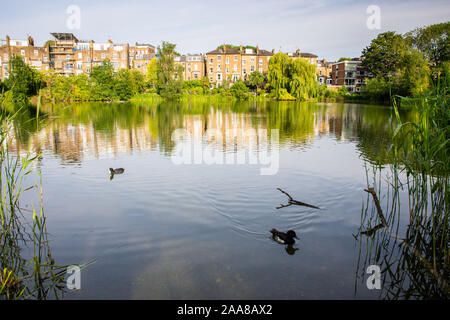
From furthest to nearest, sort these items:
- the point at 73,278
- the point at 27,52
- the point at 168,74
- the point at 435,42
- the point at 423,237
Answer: the point at 27,52, the point at 168,74, the point at 435,42, the point at 423,237, the point at 73,278

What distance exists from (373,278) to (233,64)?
8864 cm

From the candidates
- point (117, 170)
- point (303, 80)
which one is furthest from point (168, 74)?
point (117, 170)

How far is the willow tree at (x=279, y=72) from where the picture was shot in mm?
66688

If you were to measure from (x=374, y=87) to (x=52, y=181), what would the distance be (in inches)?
2460

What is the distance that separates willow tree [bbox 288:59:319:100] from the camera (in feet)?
210

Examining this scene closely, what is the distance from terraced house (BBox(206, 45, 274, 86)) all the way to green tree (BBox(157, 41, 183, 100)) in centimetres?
2192

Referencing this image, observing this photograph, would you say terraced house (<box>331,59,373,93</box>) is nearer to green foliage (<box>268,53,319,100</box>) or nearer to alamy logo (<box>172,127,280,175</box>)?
green foliage (<box>268,53,319,100</box>)

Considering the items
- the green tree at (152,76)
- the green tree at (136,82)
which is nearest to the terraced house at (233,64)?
the green tree at (152,76)

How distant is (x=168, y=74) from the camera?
67.4 meters

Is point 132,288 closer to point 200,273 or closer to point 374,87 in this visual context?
point 200,273

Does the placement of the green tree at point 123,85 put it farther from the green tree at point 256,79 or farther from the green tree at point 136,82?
the green tree at point 256,79

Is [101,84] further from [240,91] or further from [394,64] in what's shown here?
[394,64]

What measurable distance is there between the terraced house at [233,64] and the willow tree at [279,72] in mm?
21556

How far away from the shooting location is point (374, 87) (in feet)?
202
